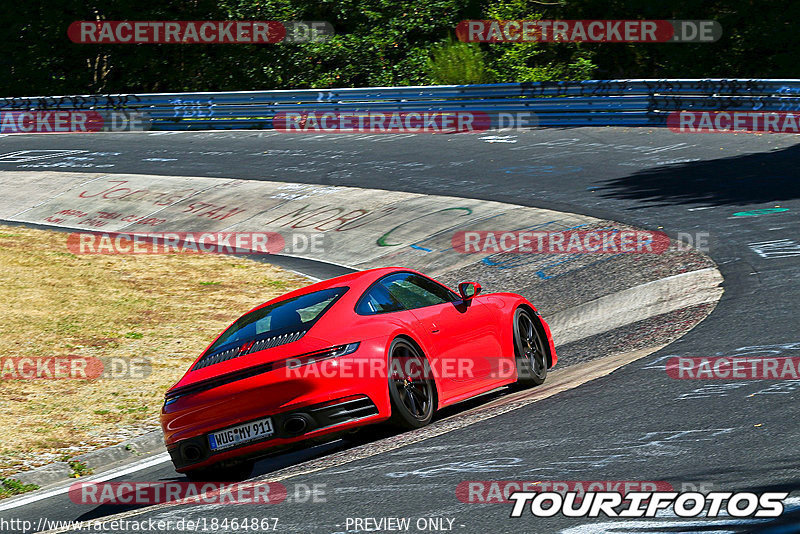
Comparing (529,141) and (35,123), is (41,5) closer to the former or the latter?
(35,123)

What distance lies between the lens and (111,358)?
41.8 feet

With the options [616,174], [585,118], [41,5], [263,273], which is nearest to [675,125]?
[585,118]

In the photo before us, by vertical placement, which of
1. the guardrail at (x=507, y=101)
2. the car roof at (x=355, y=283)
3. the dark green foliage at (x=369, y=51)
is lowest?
the car roof at (x=355, y=283)

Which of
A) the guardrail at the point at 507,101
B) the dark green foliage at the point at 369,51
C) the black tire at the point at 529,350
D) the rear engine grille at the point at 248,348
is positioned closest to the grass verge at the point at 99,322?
the rear engine grille at the point at 248,348

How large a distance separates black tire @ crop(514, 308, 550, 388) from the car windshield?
1860mm

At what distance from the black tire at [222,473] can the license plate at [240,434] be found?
26cm

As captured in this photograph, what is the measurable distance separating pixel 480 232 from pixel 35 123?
2242 centimetres

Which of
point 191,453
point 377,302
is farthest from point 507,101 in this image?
point 191,453

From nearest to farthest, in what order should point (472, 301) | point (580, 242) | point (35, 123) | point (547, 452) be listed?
point (547, 452) → point (472, 301) → point (580, 242) → point (35, 123)

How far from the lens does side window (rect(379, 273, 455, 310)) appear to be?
861 cm

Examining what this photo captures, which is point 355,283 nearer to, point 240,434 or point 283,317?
point 283,317

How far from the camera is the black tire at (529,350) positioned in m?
9.36

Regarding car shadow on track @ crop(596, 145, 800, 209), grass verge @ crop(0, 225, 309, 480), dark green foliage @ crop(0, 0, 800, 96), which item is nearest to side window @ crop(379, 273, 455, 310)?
grass verge @ crop(0, 225, 309, 480)

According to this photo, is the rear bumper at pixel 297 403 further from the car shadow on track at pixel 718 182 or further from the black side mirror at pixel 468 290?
the car shadow on track at pixel 718 182
